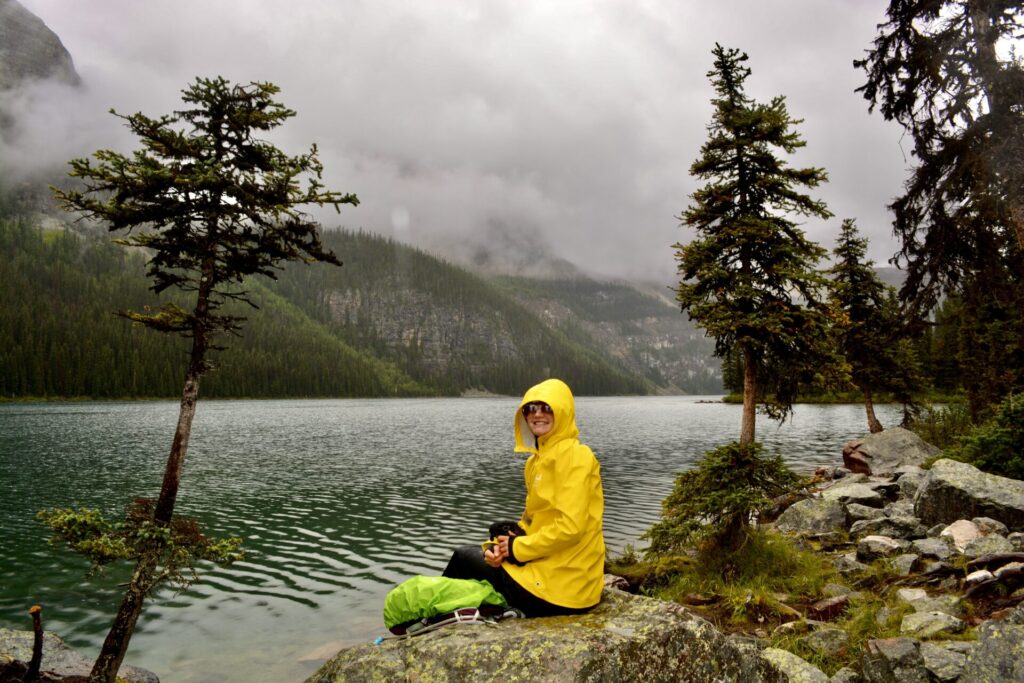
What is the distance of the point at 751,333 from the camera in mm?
19172

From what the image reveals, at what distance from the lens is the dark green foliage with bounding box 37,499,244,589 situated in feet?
25.4

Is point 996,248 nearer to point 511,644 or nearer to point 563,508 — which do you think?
point 563,508

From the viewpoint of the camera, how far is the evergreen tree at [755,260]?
61.6ft

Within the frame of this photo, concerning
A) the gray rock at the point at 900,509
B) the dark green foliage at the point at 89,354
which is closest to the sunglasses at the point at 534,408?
the gray rock at the point at 900,509

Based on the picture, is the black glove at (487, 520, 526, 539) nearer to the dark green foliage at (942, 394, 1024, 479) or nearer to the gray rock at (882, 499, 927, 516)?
the gray rock at (882, 499, 927, 516)

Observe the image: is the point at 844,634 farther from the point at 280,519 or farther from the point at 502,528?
the point at 280,519

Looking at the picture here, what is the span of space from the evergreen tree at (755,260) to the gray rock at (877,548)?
6327mm

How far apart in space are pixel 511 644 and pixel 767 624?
22.7 feet

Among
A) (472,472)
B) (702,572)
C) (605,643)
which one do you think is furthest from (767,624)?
(472,472)

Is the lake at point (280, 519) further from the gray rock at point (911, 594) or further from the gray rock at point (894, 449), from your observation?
the gray rock at point (911, 594)

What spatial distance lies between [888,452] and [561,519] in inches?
1059

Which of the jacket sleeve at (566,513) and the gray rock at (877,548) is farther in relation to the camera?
the gray rock at (877,548)

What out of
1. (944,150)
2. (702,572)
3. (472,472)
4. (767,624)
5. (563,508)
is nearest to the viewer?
(563,508)

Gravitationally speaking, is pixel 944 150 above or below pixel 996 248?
above
